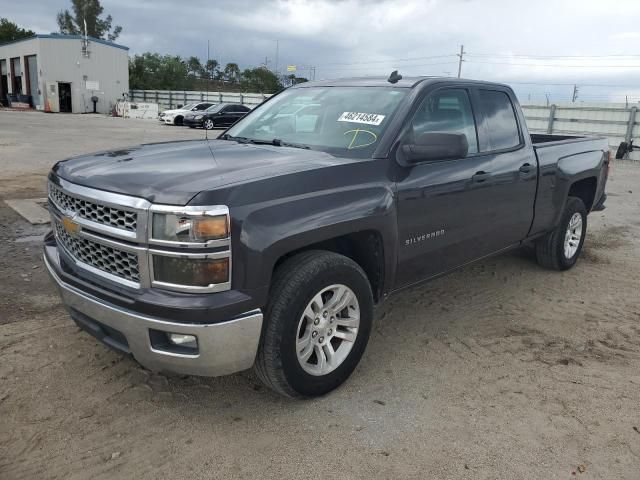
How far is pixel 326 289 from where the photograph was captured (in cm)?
293

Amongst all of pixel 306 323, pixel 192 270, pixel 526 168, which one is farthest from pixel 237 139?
pixel 526 168

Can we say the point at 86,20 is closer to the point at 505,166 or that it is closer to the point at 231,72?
the point at 231,72

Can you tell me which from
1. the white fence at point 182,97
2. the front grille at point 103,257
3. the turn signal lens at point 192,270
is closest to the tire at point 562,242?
the turn signal lens at point 192,270

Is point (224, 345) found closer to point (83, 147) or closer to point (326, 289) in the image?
point (326, 289)

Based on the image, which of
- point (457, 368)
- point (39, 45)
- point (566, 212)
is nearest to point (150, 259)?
point (457, 368)

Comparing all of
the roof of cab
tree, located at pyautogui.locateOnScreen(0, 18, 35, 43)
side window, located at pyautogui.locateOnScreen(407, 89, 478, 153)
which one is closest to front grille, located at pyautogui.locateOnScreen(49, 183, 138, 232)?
side window, located at pyautogui.locateOnScreen(407, 89, 478, 153)

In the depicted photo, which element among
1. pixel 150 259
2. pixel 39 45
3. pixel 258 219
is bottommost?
pixel 150 259

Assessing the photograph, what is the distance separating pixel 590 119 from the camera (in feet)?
63.7

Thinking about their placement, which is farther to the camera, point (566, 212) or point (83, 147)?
point (83, 147)

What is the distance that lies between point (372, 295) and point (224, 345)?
1062mm

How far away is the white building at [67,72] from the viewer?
41531 mm

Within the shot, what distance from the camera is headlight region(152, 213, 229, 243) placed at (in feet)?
8.02

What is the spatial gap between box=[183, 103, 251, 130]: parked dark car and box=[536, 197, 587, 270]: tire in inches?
955

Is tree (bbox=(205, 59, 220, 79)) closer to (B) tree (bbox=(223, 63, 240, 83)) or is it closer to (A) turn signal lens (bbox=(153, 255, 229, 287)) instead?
(B) tree (bbox=(223, 63, 240, 83))
